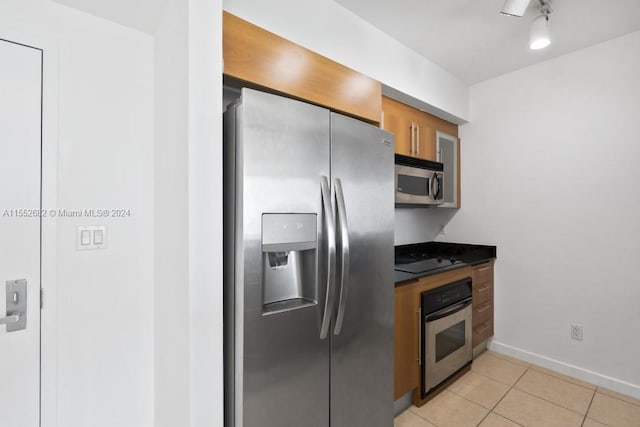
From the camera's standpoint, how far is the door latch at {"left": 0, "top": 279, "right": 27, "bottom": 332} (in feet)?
3.85

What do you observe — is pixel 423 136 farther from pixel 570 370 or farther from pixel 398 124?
pixel 570 370

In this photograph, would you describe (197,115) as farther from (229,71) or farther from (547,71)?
(547,71)

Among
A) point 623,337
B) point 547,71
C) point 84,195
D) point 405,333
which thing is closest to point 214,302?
point 84,195

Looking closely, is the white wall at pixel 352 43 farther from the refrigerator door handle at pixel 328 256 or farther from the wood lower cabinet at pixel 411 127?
the refrigerator door handle at pixel 328 256

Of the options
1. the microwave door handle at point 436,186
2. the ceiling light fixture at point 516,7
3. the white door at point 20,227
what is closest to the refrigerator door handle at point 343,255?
the white door at point 20,227

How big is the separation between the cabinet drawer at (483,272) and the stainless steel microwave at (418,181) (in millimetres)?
676

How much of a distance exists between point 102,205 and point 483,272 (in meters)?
2.89

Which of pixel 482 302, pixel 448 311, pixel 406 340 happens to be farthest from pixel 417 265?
pixel 482 302

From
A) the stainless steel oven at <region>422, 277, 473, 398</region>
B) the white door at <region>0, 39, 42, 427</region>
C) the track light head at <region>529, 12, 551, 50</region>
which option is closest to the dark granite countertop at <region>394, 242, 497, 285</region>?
the stainless steel oven at <region>422, 277, 473, 398</region>

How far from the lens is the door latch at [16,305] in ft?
3.85

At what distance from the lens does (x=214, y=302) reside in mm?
999

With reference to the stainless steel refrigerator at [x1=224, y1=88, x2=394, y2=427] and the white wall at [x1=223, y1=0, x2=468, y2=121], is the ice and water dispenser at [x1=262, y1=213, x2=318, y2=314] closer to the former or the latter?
the stainless steel refrigerator at [x1=224, y1=88, x2=394, y2=427]

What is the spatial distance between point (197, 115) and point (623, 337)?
124 inches

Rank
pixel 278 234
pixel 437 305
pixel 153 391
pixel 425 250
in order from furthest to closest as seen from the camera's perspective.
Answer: pixel 425 250, pixel 437 305, pixel 153 391, pixel 278 234
